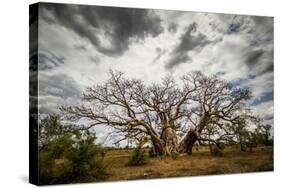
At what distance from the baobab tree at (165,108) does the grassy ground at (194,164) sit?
18 centimetres

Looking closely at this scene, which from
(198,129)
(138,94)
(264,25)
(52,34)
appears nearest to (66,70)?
(52,34)

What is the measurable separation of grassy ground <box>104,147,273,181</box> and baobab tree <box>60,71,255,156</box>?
177 mm

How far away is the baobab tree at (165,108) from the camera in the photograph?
10180 millimetres

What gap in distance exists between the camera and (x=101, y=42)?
33.2 ft

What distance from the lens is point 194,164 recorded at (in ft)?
35.5

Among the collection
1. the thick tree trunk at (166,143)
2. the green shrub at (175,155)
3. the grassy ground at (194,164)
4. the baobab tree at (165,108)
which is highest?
the baobab tree at (165,108)

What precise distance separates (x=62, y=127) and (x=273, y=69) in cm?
396

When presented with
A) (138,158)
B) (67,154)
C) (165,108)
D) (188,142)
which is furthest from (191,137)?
(67,154)

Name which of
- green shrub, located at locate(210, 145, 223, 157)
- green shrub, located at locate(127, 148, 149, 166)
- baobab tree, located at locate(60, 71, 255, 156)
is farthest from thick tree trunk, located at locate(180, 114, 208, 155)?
green shrub, located at locate(127, 148, 149, 166)

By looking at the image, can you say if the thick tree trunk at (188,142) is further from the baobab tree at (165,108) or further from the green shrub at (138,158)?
the green shrub at (138,158)

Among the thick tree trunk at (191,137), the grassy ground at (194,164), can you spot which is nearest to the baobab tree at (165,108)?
the thick tree trunk at (191,137)

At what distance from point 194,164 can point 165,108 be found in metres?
1.04

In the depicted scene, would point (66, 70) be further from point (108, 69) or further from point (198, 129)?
point (198, 129)

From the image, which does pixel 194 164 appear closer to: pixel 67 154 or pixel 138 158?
pixel 138 158
